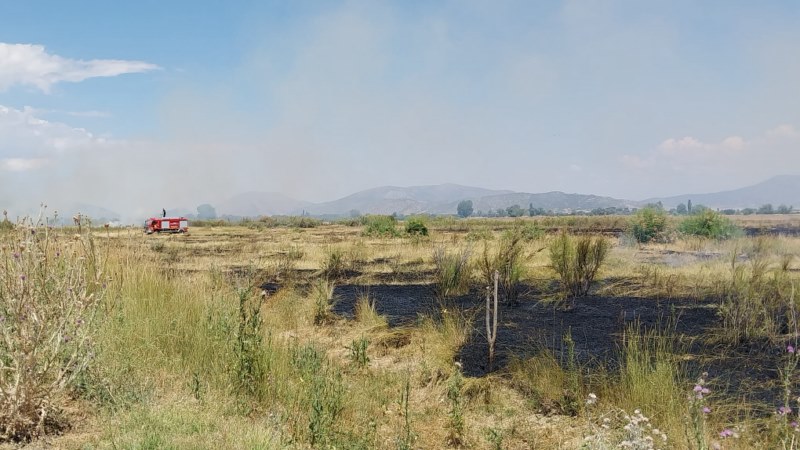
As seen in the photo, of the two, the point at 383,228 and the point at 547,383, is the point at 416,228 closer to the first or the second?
the point at 383,228

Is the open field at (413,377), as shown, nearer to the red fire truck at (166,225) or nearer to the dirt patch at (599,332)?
the dirt patch at (599,332)

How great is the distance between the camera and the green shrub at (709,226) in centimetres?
2508

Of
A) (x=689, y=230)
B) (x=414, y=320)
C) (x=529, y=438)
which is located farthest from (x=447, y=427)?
(x=689, y=230)

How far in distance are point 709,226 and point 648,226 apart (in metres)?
2.59

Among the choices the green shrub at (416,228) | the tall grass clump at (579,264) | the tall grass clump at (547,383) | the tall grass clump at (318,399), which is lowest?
the tall grass clump at (547,383)

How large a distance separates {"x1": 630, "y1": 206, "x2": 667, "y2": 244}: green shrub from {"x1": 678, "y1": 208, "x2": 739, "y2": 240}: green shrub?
1.18 metres

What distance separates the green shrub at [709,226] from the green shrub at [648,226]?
118 centimetres

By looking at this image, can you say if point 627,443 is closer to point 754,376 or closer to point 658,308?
point 754,376

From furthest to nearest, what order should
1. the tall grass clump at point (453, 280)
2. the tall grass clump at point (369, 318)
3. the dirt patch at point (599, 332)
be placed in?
the tall grass clump at point (453, 280) → the tall grass clump at point (369, 318) → the dirt patch at point (599, 332)

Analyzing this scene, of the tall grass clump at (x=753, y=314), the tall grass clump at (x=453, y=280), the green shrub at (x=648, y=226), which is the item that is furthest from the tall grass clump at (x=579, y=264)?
the green shrub at (x=648, y=226)

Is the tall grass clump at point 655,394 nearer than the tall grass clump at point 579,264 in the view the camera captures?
Yes

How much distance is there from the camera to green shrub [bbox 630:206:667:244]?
26359 mm

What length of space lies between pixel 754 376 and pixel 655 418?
6.32 feet

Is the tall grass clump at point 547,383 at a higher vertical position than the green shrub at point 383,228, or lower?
lower
